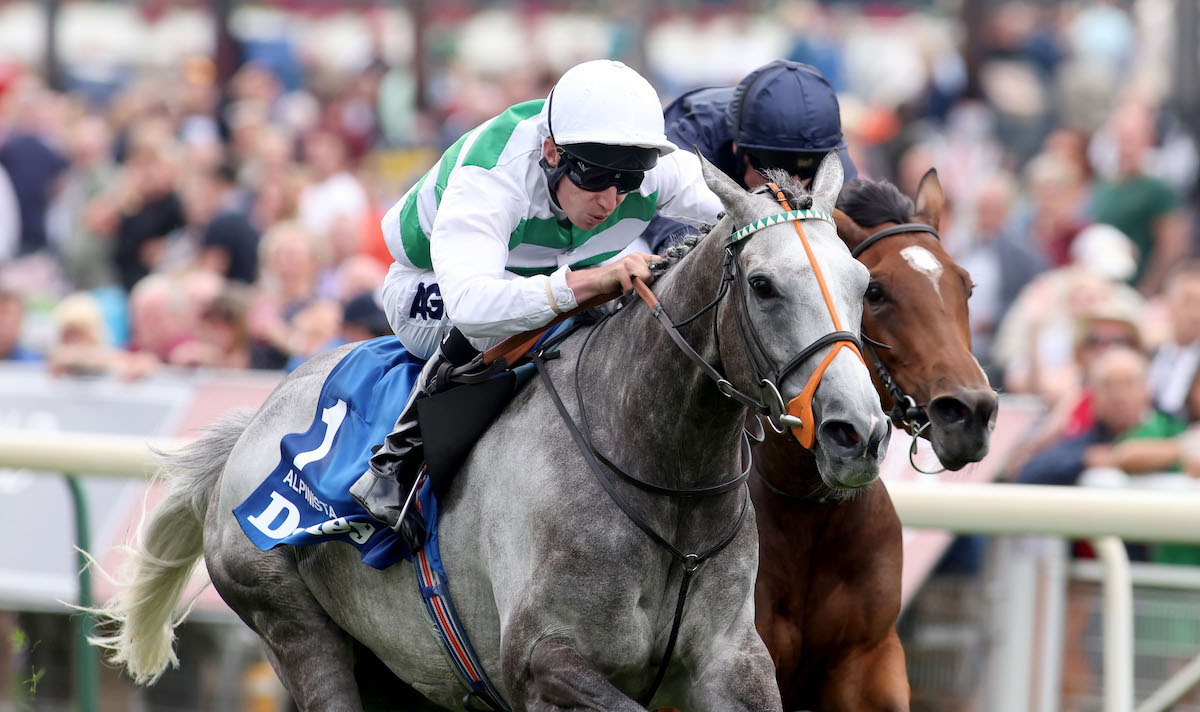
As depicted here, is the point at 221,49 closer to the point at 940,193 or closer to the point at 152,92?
the point at 152,92

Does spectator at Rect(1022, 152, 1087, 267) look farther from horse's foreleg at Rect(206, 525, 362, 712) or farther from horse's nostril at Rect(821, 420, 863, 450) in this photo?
horse's nostril at Rect(821, 420, 863, 450)

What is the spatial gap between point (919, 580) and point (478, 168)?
2.90 m

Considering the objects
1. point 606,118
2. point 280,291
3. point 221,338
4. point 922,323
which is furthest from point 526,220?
point 280,291

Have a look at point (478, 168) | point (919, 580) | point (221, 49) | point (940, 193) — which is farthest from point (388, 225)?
point (221, 49)

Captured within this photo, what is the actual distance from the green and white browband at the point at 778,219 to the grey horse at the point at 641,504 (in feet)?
0.06

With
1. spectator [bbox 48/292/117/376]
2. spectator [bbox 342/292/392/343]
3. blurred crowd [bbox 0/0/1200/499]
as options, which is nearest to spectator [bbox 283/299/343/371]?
blurred crowd [bbox 0/0/1200/499]

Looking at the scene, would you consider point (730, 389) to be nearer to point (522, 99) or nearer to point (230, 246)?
point (230, 246)

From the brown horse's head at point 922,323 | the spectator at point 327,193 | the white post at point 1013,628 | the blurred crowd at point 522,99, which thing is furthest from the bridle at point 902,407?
the spectator at point 327,193

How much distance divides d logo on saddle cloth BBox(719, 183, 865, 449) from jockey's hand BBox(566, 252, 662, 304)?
292 millimetres

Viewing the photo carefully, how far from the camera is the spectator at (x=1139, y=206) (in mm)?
9742

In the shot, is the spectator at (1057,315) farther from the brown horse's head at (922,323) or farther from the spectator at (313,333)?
the spectator at (313,333)

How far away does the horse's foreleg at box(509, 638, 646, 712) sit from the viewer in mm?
3410

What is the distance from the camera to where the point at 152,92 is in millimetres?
15367

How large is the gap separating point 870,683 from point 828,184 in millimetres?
1408
